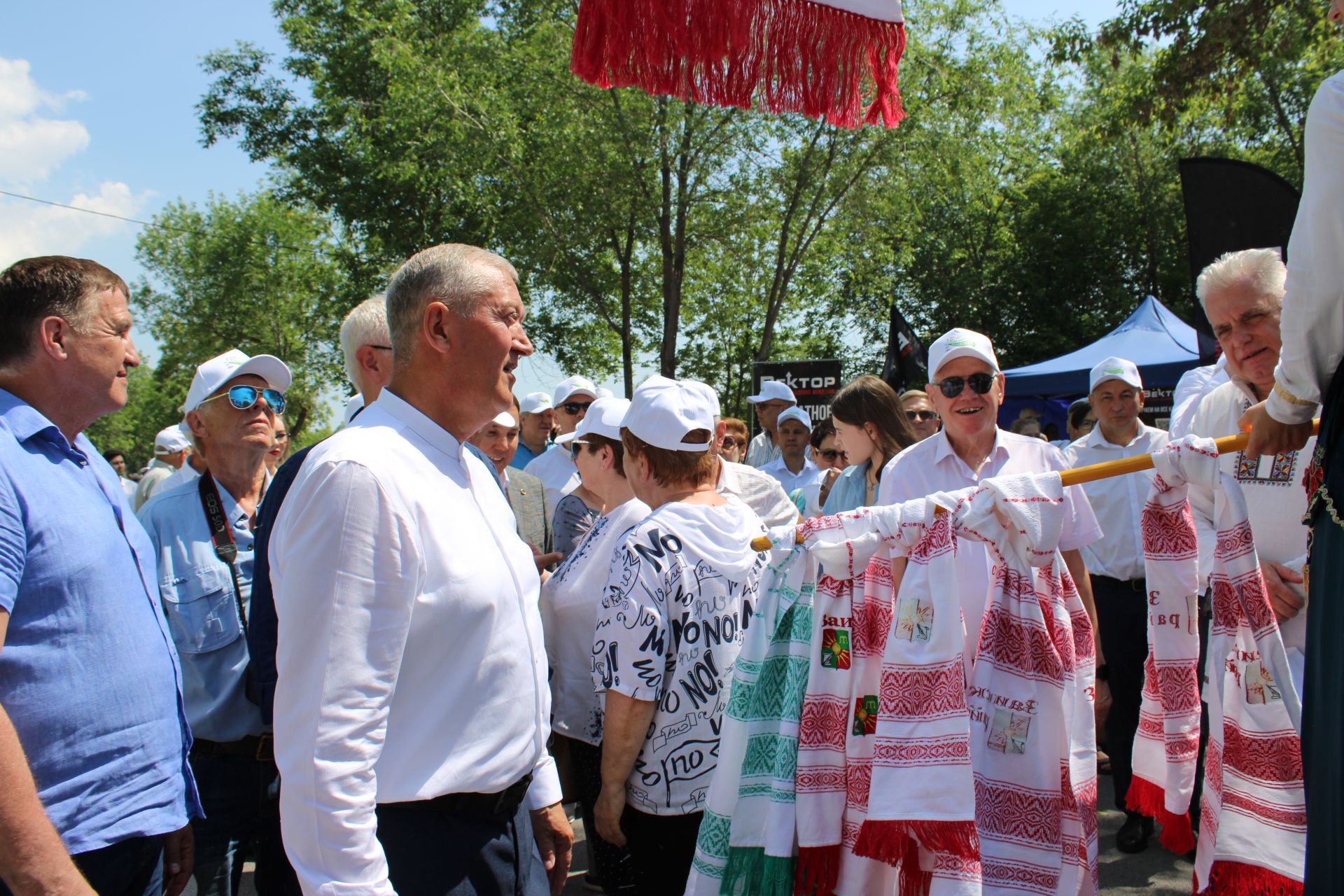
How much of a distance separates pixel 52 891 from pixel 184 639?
125 cm

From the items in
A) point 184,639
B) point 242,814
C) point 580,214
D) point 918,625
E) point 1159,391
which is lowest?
point 242,814

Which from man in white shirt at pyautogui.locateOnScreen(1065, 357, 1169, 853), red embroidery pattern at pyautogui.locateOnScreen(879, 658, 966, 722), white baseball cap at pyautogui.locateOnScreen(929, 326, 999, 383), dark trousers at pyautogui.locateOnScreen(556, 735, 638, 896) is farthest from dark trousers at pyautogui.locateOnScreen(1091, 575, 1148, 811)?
red embroidery pattern at pyautogui.locateOnScreen(879, 658, 966, 722)

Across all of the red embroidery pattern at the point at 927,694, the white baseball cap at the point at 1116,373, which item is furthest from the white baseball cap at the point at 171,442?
the red embroidery pattern at the point at 927,694

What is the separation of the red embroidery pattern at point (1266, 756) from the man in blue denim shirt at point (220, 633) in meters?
2.41

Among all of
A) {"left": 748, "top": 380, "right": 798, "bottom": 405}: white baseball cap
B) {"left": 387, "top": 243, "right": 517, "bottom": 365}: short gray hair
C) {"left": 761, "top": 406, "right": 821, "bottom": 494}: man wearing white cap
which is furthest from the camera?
{"left": 748, "top": 380, "right": 798, "bottom": 405}: white baseball cap

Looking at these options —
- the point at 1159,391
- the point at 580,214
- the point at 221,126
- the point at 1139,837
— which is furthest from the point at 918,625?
the point at 221,126

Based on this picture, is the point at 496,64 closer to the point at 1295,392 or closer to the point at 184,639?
the point at 184,639

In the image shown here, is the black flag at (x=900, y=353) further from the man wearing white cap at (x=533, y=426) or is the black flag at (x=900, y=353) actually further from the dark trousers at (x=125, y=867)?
the dark trousers at (x=125, y=867)

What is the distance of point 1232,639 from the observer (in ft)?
7.25

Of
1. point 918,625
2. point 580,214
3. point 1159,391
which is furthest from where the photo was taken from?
point 580,214

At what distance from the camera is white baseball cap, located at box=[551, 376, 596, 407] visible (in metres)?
7.12

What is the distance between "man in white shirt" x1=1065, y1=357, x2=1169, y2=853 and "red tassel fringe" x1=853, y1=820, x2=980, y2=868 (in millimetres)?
3158

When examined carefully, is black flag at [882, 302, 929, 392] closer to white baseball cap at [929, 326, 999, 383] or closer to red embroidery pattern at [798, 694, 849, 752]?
white baseball cap at [929, 326, 999, 383]

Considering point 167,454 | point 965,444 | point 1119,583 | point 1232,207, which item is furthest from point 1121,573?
point 167,454
